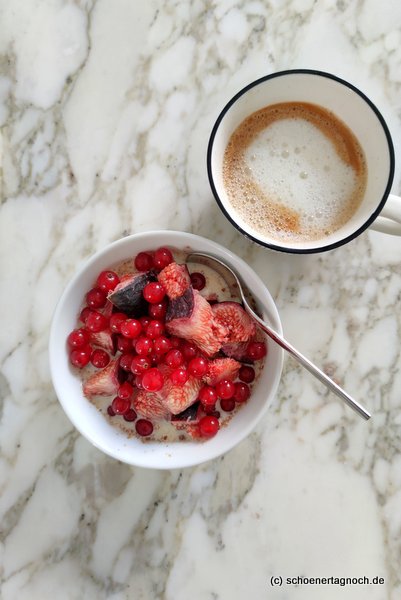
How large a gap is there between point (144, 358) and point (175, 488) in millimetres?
258

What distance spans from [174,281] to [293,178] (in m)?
0.22

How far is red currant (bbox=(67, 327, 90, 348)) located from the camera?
32.9 inches

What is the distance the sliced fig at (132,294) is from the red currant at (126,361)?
0.06 meters

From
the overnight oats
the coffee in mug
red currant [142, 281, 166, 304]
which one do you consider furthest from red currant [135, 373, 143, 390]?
the coffee in mug

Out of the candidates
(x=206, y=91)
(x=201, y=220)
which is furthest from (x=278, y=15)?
(x=201, y=220)

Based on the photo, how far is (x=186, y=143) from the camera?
0.93 metres

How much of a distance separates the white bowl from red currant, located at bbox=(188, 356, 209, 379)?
0.29ft

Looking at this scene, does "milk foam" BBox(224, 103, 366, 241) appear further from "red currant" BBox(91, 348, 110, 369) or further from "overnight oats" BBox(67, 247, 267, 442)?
"red currant" BBox(91, 348, 110, 369)

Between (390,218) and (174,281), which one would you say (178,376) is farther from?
(390,218)

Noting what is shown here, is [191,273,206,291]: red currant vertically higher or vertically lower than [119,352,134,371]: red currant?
higher

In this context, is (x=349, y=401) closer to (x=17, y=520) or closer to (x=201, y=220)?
(x=201, y=220)

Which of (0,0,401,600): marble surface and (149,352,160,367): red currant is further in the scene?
(0,0,401,600): marble surface

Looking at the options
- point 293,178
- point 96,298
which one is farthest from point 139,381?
point 293,178

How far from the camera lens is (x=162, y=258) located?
Answer: 0.83 metres
